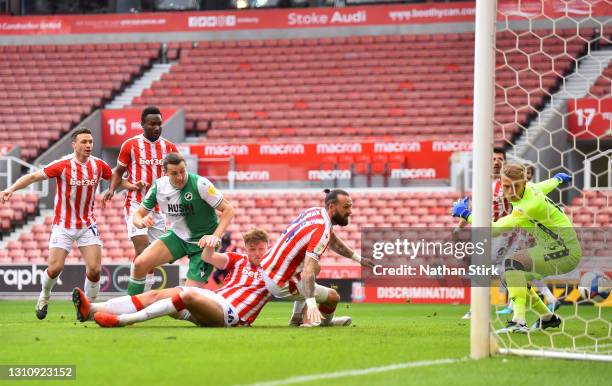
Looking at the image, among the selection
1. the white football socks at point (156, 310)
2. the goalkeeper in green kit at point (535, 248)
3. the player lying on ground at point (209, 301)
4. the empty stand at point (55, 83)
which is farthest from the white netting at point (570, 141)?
the empty stand at point (55, 83)

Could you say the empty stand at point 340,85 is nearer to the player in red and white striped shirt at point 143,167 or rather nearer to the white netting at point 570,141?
the white netting at point 570,141

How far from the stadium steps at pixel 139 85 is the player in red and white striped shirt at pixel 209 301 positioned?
18.7 m

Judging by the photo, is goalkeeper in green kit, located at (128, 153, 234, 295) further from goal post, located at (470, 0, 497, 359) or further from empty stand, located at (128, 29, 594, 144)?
empty stand, located at (128, 29, 594, 144)

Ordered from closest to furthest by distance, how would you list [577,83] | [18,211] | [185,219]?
[185,219] → [18,211] → [577,83]

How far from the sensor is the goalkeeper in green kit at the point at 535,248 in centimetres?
852

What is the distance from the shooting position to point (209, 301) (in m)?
8.55

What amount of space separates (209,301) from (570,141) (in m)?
13.8

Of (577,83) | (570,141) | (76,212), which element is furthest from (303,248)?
(577,83)

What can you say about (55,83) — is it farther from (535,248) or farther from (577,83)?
(535,248)

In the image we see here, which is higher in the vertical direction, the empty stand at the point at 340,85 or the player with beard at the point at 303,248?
the empty stand at the point at 340,85

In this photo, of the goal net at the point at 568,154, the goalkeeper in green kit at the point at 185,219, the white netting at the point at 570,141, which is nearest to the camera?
the goal net at the point at 568,154

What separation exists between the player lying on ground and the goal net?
2235mm

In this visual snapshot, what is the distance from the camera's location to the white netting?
8.12 m

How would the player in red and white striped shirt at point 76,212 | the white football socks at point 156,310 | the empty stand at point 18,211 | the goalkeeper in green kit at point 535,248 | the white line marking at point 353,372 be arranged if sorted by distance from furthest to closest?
1. the empty stand at point 18,211
2. the player in red and white striped shirt at point 76,212
3. the goalkeeper in green kit at point 535,248
4. the white football socks at point 156,310
5. the white line marking at point 353,372
